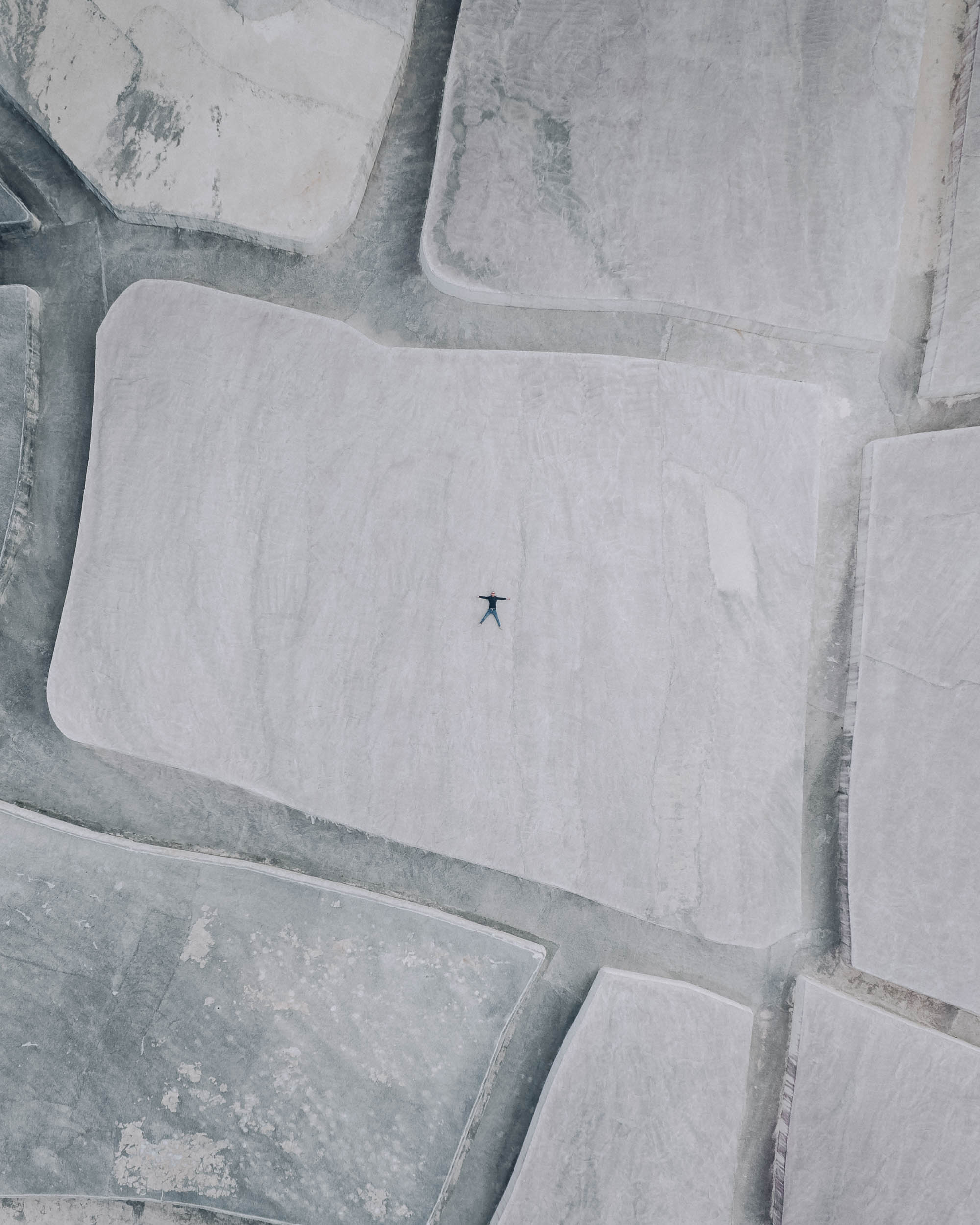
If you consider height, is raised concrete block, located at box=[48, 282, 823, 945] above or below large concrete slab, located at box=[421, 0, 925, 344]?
below

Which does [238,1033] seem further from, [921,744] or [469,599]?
[921,744]

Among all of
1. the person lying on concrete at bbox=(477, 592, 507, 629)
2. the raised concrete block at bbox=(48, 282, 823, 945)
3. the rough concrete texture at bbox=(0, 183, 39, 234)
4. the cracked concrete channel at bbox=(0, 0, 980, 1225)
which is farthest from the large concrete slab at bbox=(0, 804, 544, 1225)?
the rough concrete texture at bbox=(0, 183, 39, 234)

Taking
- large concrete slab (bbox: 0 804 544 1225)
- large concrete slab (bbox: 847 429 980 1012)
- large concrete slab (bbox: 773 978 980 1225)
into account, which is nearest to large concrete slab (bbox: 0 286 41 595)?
large concrete slab (bbox: 0 804 544 1225)

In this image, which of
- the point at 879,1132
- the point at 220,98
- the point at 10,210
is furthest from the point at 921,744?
the point at 10,210

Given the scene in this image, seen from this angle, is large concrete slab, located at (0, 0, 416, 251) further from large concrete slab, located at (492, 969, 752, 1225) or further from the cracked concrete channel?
large concrete slab, located at (492, 969, 752, 1225)

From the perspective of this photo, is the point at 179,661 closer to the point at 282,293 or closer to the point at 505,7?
the point at 282,293

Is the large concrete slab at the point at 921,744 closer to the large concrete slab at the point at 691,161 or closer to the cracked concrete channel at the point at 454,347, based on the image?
the cracked concrete channel at the point at 454,347

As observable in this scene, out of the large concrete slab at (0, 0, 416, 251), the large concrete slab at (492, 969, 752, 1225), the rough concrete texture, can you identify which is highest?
the large concrete slab at (0, 0, 416, 251)
